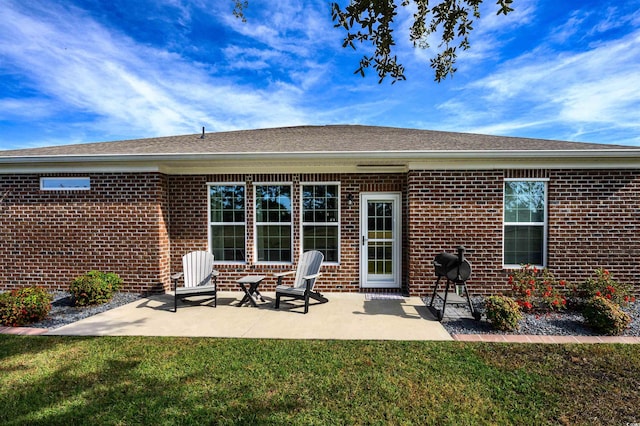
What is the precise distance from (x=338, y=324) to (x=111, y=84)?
966 centimetres

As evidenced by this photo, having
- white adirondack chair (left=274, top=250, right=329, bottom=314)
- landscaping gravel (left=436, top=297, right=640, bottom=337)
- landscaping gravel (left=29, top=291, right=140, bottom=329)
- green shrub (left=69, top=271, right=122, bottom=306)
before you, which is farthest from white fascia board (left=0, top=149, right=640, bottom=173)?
landscaping gravel (left=436, top=297, right=640, bottom=337)

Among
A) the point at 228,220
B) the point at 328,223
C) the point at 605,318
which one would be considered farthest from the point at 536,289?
the point at 228,220

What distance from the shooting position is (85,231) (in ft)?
23.5

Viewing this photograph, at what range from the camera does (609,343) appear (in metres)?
4.35

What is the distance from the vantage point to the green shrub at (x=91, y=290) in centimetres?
608

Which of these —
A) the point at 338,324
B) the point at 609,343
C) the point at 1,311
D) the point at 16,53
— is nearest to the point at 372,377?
the point at 338,324

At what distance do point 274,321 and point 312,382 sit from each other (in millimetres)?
2119

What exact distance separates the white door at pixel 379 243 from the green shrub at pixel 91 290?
537 centimetres

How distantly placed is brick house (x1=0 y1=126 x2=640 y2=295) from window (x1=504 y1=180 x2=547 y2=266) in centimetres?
2

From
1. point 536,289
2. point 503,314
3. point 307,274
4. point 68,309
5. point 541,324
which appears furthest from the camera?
point 307,274

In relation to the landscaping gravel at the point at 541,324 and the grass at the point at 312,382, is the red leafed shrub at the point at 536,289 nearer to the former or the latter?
the landscaping gravel at the point at 541,324

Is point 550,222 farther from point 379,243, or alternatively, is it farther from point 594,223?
point 379,243

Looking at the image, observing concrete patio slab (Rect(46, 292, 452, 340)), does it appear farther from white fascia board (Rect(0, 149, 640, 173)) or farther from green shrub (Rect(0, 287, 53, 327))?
white fascia board (Rect(0, 149, 640, 173))

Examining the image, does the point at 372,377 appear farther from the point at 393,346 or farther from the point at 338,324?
the point at 338,324
